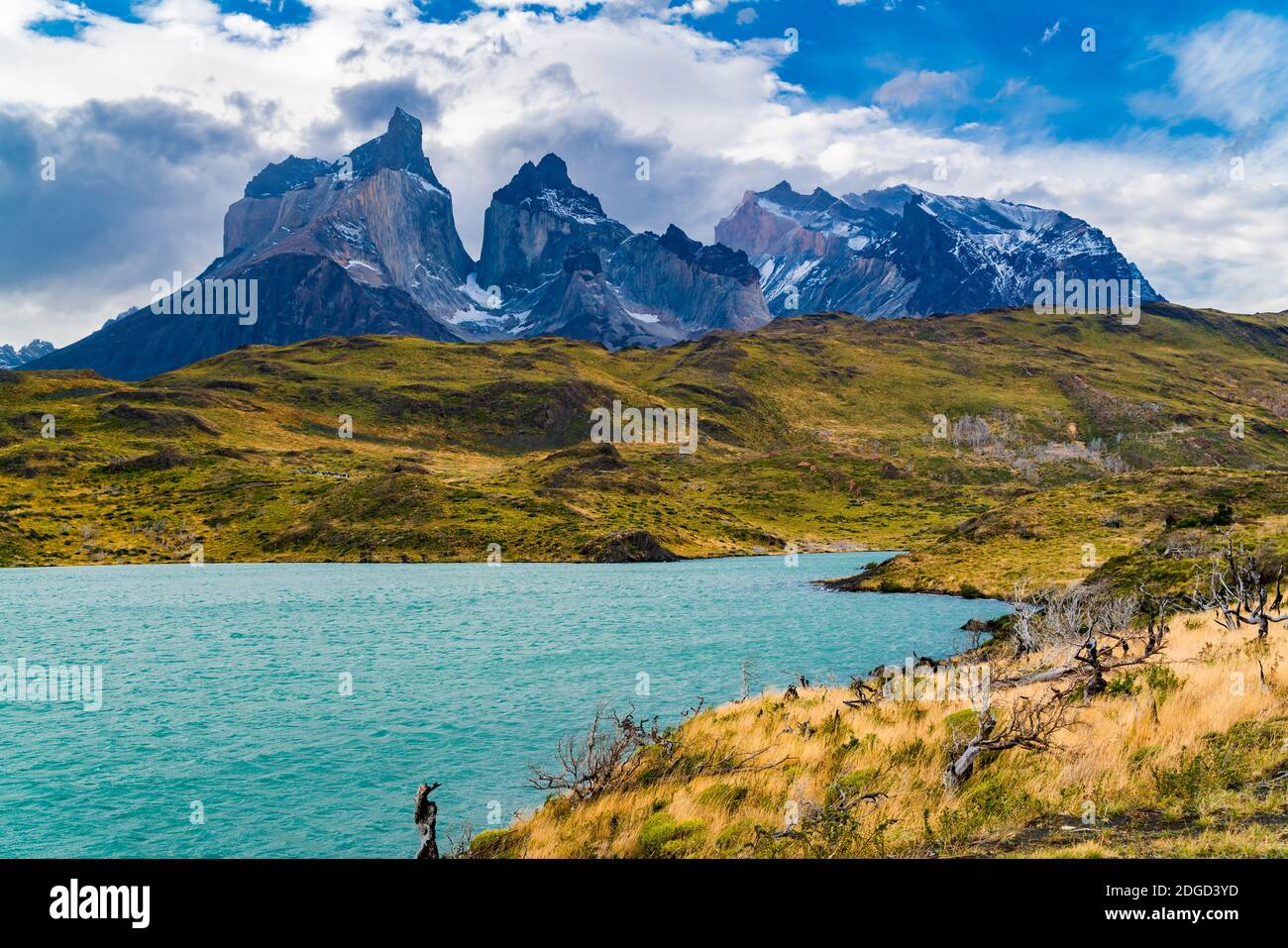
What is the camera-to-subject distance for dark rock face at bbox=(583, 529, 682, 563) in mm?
153125

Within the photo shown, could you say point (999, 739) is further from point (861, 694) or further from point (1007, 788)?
point (861, 694)

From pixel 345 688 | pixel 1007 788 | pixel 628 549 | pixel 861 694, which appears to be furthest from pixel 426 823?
pixel 628 549

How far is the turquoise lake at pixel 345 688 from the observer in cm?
2464

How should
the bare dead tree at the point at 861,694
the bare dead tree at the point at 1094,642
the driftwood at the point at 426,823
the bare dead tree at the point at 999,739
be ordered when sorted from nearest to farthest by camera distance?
the driftwood at the point at 426,823 → the bare dead tree at the point at 999,739 → the bare dead tree at the point at 1094,642 → the bare dead tree at the point at 861,694

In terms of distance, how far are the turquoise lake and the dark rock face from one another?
48.2 metres

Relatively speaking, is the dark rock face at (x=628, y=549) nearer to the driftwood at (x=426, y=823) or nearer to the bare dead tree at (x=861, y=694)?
the bare dead tree at (x=861, y=694)

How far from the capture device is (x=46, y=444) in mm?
199000

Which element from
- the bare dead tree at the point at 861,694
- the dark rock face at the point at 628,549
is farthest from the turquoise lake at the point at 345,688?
the dark rock face at the point at 628,549

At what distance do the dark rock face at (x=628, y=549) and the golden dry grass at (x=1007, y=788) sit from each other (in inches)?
5016

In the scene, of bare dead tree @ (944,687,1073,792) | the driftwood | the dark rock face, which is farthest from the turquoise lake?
the dark rock face

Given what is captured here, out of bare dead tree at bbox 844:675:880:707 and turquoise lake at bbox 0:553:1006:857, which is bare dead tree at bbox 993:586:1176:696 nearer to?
bare dead tree at bbox 844:675:880:707

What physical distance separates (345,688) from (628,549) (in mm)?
112291

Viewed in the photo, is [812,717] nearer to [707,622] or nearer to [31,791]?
[31,791]
